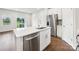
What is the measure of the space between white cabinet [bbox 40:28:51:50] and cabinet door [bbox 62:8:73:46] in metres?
0.20

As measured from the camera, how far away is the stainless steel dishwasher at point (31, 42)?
1.14 metres

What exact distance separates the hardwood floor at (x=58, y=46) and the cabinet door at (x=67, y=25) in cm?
6

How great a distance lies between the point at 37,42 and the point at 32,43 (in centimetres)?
7

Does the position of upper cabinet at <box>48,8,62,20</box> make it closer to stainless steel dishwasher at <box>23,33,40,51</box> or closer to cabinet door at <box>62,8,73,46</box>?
cabinet door at <box>62,8,73,46</box>

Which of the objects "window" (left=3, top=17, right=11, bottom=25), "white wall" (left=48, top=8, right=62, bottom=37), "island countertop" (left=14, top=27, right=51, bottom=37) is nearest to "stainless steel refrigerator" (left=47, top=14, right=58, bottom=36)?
"white wall" (left=48, top=8, right=62, bottom=37)

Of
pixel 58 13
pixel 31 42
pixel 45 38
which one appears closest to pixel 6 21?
pixel 31 42

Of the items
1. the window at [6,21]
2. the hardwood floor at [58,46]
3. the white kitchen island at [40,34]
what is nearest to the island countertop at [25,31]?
the white kitchen island at [40,34]

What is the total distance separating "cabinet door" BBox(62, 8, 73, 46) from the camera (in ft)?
3.62

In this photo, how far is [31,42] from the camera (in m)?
1.20

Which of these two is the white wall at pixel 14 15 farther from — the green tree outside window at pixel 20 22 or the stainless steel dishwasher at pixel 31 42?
the stainless steel dishwasher at pixel 31 42
